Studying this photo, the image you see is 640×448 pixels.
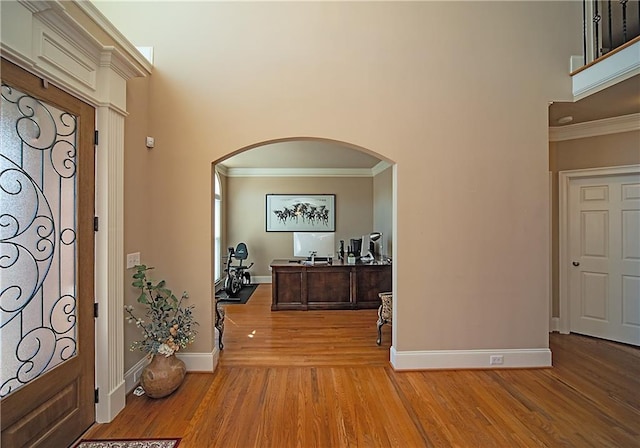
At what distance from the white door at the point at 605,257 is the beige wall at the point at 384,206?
264cm

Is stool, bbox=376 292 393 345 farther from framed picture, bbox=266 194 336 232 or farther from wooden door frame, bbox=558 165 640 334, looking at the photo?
framed picture, bbox=266 194 336 232

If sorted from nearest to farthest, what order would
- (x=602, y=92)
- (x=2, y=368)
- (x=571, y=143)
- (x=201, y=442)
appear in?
(x=2, y=368), (x=201, y=442), (x=602, y=92), (x=571, y=143)

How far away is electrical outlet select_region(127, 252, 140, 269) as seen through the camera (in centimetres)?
256

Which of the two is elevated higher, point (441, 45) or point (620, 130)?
point (441, 45)

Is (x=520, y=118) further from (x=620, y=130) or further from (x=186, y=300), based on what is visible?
(x=186, y=300)

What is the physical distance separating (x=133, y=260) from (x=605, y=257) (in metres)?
5.12

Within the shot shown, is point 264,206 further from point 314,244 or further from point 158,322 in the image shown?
point 158,322

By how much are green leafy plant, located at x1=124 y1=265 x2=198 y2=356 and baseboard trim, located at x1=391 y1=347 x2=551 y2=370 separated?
1.97m

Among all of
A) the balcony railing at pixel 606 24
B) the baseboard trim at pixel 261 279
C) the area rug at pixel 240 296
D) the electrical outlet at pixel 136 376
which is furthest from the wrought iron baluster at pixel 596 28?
the baseboard trim at pixel 261 279

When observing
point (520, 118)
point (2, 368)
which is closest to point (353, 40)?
point (520, 118)

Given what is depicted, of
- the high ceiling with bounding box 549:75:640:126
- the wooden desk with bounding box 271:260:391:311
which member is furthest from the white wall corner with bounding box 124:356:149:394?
the high ceiling with bounding box 549:75:640:126

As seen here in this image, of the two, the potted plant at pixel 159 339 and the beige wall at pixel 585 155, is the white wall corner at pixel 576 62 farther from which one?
the potted plant at pixel 159 339

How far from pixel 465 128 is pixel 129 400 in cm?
377

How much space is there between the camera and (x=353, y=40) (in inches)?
119
